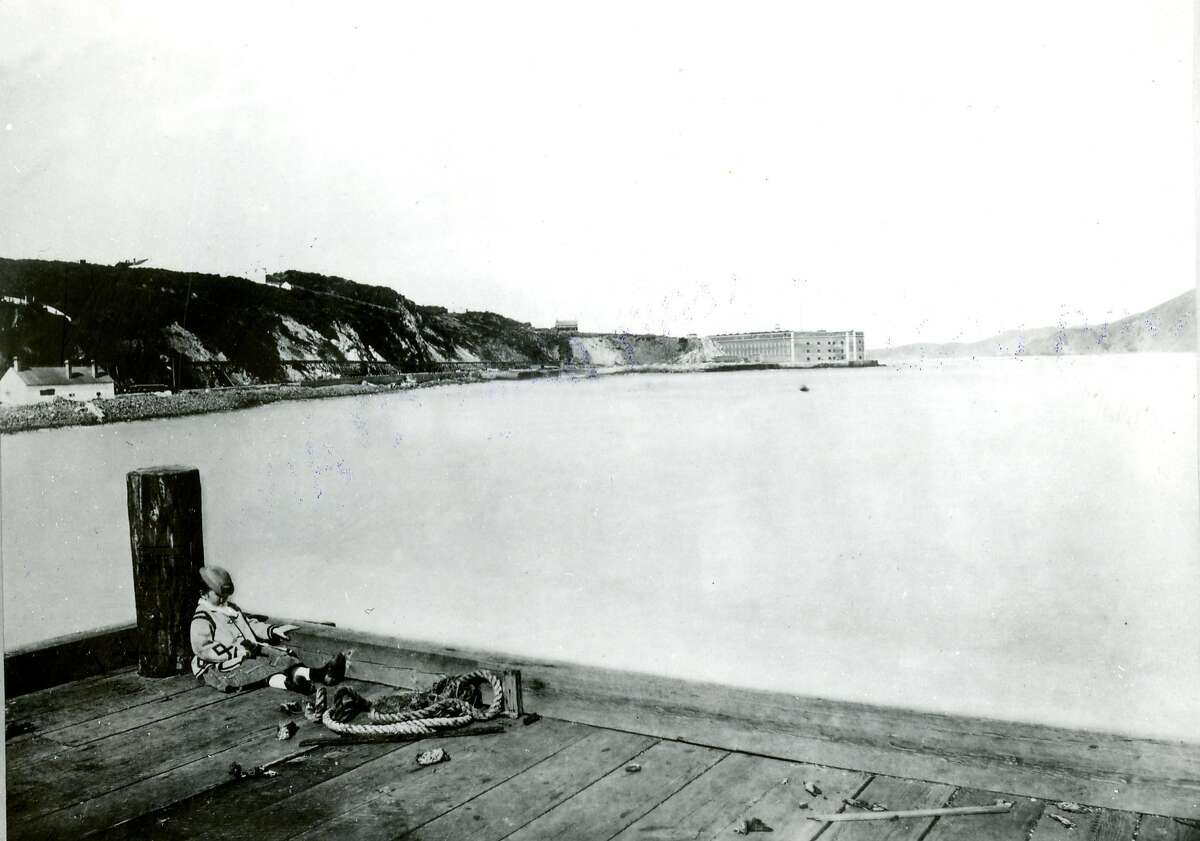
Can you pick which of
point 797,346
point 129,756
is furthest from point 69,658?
point 797,346

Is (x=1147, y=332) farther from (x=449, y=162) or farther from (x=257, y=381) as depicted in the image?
(x=257, y=381)

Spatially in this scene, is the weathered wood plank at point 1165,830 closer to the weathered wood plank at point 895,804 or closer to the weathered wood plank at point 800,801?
the weathered wood plank at point 895,804

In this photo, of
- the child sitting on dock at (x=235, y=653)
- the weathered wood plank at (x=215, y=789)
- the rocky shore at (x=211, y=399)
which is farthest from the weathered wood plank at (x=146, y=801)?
the rocky shore at (x=211, y=399)

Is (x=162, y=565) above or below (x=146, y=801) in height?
above

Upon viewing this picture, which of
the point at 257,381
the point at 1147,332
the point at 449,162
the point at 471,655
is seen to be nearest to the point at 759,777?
the point at 471,655

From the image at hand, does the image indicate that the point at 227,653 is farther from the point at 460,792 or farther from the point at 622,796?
the point at 622,796

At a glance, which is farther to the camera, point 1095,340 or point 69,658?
point 69,658

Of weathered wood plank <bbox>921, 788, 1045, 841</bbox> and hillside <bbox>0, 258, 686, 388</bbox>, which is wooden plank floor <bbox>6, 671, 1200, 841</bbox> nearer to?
weathered wood plank <bbox>921, 788, 1045, 841</bbox>
